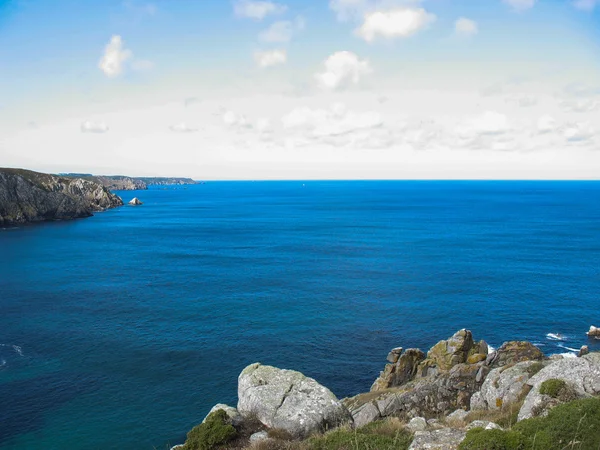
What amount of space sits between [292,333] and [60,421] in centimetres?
2904

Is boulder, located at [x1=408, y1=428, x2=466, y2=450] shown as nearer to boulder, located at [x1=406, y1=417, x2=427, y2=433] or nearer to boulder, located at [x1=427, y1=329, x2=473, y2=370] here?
boulder, located at [x1=406, y1=417, x2=427, y2=433]

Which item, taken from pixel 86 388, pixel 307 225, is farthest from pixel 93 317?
pixel 307 225

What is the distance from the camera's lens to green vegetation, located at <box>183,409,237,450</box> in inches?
781

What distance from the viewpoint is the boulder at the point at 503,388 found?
27172 millimetres

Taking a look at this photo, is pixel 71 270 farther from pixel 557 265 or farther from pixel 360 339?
pixel 557 265

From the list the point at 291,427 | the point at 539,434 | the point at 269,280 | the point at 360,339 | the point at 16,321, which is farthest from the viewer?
the point at 269,280

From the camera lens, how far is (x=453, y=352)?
43688mm

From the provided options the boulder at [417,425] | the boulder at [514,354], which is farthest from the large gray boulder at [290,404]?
the boulder at [514,354]

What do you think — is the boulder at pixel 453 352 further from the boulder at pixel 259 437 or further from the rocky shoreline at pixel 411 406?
the boulder at pixel 259 437

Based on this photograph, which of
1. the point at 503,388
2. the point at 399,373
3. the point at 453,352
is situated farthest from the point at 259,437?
the point at 453,352

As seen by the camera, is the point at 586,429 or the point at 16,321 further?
the point at 16,321

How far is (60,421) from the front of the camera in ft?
131

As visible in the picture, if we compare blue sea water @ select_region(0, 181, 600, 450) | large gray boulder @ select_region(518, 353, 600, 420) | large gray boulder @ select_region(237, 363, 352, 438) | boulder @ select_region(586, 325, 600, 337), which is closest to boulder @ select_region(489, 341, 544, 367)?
large gray boulder @ select_region(518, 353, 600, 420)

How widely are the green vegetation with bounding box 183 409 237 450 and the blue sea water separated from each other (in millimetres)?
19133
